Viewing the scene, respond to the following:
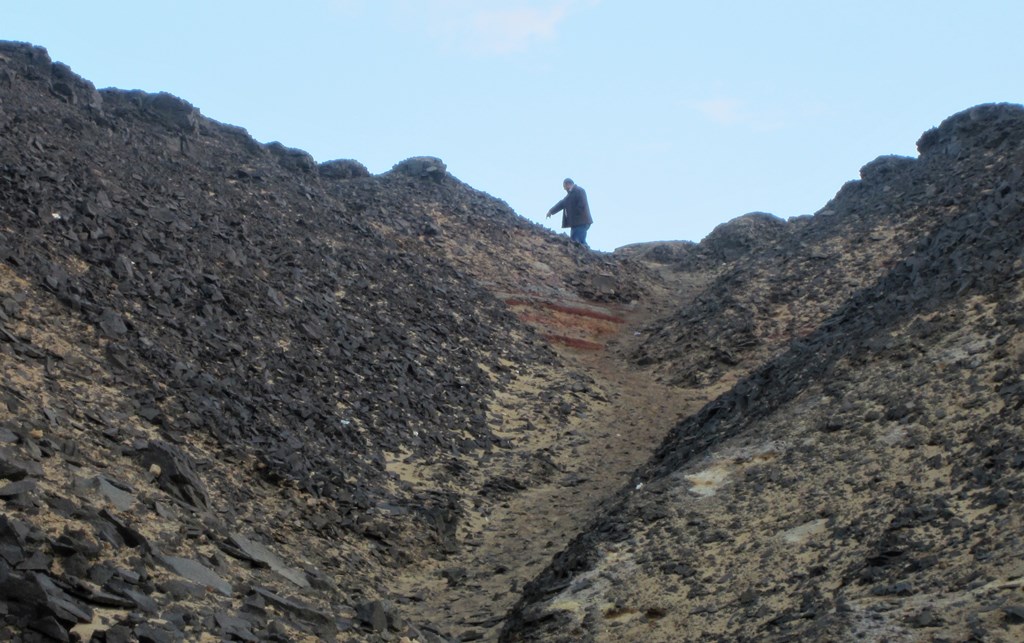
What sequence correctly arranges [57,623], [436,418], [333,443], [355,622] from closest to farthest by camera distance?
[57,623] < [355,622] < [333,443] < [436,418]

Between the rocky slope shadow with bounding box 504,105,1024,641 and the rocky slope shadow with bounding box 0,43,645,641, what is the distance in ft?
5.54

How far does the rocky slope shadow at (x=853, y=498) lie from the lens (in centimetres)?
784

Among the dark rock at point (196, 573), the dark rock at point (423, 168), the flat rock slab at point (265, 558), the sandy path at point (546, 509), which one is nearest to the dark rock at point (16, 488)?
the dark rock at point (196, 573)

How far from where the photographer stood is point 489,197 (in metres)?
26.7

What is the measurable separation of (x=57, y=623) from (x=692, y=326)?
14.2m

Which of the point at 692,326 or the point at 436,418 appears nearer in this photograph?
the point at 436,418

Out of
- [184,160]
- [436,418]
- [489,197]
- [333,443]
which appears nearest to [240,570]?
[333,443]

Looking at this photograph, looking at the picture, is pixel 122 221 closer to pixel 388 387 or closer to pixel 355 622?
pixel 388 387

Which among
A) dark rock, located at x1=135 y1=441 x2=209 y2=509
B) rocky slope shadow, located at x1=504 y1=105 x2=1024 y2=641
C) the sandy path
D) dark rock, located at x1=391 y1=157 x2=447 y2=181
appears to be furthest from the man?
dark rock, located at x1=135 y1=441 x2=209 y2=509

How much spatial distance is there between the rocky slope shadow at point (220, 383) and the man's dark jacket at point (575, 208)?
3.74 m

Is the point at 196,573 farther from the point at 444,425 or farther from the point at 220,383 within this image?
the point at 444,425

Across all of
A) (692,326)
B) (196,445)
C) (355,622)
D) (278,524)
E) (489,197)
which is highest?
(489,197)

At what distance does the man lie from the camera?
2639 centimetres

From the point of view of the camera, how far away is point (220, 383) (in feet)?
39.5
